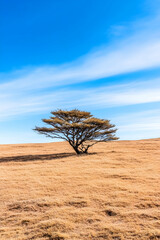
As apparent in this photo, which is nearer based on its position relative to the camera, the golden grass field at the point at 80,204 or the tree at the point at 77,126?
the golden grass field at the point at 80,204

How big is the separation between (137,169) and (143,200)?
7779 mm

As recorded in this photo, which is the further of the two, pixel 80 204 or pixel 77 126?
pixel 77 126

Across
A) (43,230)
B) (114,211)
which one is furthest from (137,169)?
(43,230)

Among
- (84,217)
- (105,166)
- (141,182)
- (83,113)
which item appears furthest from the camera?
(83,113)

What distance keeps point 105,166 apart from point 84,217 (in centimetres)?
1122

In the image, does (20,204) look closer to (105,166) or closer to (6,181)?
(6,181)

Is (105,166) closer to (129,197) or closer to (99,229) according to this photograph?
(129,197)

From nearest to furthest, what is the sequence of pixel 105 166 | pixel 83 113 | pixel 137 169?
pixel 137 169
pixel 105 166
pixel 83 113

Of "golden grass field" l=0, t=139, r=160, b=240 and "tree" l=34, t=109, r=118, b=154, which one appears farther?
"tree" l=34, t=109, r=118, b=154

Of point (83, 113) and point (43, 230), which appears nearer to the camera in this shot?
point (43, 230)

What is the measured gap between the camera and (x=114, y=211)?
10.2 meters

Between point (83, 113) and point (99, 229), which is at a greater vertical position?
point (83, 113)

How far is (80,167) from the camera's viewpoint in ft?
66.7

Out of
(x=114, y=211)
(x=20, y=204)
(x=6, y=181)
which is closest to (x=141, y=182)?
(x=114, y=211)
